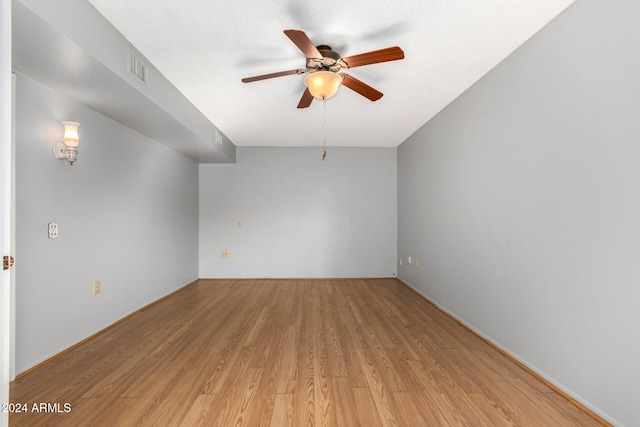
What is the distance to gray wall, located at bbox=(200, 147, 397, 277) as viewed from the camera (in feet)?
17.0

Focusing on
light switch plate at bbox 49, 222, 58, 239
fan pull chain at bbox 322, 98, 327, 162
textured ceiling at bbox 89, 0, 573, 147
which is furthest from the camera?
fan pull chain at bbox 322, 98, 327, 162

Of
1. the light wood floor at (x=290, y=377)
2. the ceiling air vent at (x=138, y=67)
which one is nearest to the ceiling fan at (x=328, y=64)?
the ceiling air vent at (x=138, y=67)

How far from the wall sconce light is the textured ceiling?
31.4 inches

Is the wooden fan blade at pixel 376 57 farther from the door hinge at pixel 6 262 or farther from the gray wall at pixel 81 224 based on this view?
the gray wall at pixel 81 224

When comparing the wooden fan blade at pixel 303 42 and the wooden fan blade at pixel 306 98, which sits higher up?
the wooden fan blade at pixel 306 98

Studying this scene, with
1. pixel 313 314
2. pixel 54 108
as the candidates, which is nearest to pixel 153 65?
pixel 54 108

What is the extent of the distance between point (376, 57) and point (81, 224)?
107 inches

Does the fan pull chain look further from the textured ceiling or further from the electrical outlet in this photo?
the electrical outlet

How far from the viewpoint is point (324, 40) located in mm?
2088

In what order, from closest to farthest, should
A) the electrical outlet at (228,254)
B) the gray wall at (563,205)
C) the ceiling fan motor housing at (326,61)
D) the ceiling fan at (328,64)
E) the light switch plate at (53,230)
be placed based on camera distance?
the gray wall at (563,205) → the ceiling fan at (328,64) → the ceiling fan motor housing at (326,61) → the light switch plate at (53,230) → the electrical outlet at (228,254)

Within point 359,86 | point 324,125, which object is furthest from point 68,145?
point 324,125

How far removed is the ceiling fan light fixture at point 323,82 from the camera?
2.08 meters

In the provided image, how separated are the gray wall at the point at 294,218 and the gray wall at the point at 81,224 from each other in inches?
45.6

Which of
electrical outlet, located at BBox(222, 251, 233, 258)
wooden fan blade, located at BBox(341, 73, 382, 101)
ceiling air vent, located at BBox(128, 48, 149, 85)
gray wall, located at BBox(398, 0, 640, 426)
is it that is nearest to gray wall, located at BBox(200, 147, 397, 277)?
electrical outlet, located at BBox(222, 251, 233, 258)
